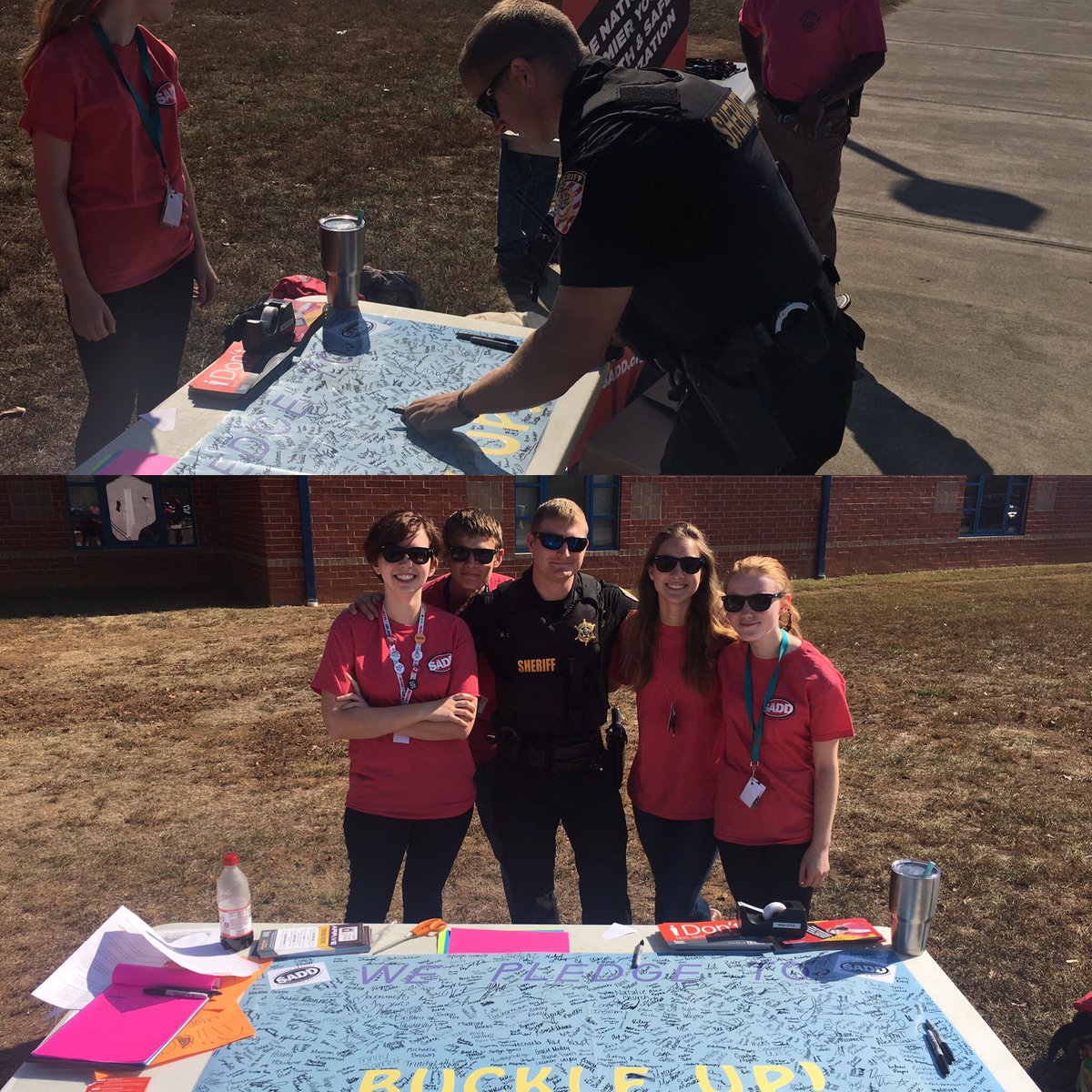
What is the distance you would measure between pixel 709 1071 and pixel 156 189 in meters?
1.82

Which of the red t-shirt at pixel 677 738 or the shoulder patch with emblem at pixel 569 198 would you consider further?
the red t-shirt at pixel 677 738

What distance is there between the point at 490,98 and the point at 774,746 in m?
1.53

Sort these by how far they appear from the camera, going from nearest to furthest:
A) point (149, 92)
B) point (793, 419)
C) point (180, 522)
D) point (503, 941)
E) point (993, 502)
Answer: point (149, 92) → point (793, 419) → point (503, 941) → point (993, 502) → point (180, 522)

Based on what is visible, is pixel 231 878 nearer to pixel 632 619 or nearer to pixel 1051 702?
pixel 632 619

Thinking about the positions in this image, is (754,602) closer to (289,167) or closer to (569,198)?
(569,198)

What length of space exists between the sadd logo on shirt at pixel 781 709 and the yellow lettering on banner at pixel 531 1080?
3.08ft

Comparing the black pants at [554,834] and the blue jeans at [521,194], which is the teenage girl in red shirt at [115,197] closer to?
the blue jeans at [521,194]

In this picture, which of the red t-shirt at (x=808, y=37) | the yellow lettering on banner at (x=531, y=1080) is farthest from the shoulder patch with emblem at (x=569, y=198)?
the yellow lettering on banner at (x=531, y=1080)

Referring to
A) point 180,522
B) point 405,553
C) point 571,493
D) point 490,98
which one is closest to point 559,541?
point 571,493

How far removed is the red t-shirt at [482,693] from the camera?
265 cm

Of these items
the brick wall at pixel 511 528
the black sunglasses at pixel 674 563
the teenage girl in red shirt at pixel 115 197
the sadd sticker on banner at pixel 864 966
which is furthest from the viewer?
the brick wall at pixel 511 528

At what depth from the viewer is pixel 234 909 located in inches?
82.7

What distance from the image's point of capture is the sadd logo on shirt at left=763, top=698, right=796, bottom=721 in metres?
2.34

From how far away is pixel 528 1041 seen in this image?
181 centimetres
